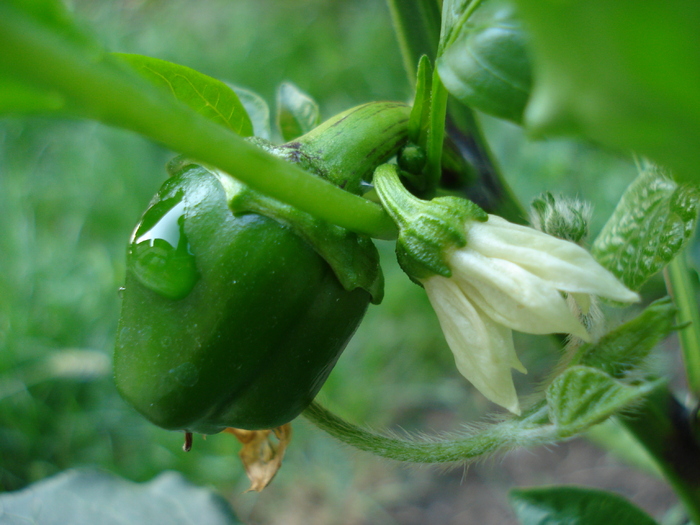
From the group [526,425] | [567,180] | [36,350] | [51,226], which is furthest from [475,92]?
[51,226]

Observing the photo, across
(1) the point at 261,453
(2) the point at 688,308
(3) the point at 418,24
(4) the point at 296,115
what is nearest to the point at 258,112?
(4) the point at 296,115

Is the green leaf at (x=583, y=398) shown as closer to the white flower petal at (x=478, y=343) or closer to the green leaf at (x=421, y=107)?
the white flower petal at (x=478, y=343)

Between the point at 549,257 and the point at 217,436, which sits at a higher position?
the point at 549,257

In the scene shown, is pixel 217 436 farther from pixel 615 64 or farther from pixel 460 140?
pixel 615 64

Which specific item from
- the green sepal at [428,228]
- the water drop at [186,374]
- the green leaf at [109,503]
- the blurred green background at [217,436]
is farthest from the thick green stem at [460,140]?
the blurred green background at [217,436]

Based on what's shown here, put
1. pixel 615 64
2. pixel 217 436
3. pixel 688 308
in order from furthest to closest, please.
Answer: pixel 217 436 < pixel 688 308 < pixel 615 64
